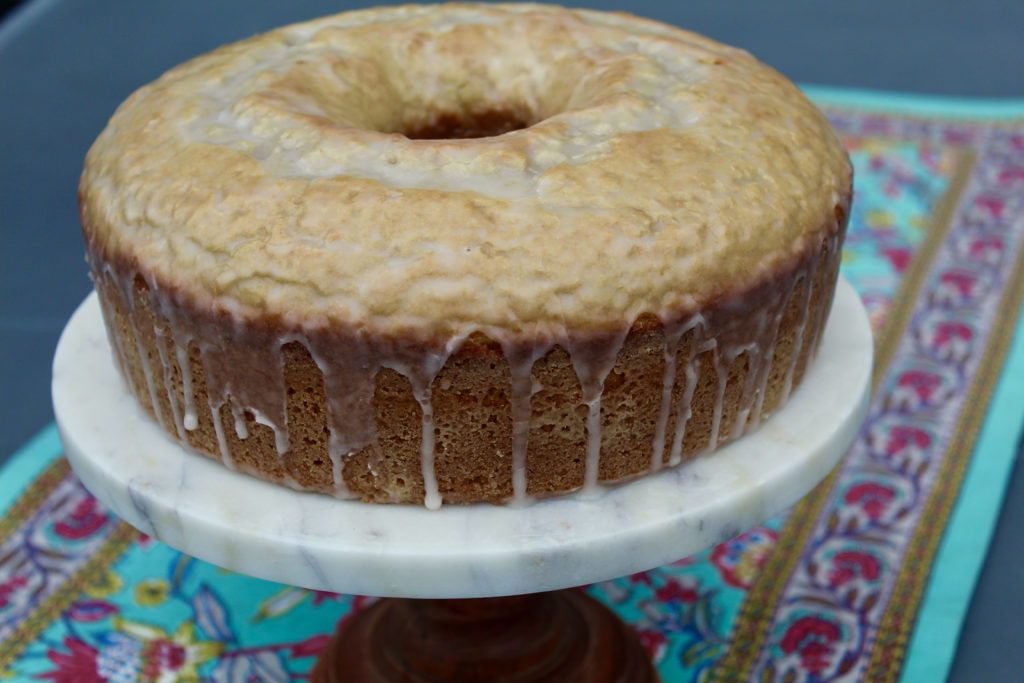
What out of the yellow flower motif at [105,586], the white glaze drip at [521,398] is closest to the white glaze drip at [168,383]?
the white glaze drip at [521,398]

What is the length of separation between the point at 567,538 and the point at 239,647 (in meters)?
0.84

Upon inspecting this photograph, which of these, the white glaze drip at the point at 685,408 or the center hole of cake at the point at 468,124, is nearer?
the white glaze drip at the point at 685,408

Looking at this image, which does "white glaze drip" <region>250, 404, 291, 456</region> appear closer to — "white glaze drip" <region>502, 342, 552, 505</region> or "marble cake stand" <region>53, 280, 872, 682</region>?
"marble cake stand" <region>53, 280, 872, 682</region>

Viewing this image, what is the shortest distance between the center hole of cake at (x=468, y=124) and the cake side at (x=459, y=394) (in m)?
0.46

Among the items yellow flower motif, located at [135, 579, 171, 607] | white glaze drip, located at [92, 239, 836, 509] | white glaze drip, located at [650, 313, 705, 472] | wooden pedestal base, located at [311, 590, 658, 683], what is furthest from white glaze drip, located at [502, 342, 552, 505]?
yellow flower motif, located at [135, 579, 171, 607]

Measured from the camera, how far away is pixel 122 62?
3.51 metres

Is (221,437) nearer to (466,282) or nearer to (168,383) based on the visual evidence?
(168,383)

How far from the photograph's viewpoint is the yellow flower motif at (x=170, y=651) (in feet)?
5.59

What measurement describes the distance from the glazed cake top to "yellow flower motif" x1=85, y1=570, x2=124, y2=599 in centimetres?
80

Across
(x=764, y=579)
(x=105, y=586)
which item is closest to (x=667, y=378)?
(x=764, y=579)

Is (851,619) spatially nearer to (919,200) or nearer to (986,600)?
(986,600)

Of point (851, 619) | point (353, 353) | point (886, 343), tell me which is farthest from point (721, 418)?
point (886, 343)

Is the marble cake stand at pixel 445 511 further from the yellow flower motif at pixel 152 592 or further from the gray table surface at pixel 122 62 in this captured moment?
the gray table surface at pixel 122 62

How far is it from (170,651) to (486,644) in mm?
498
